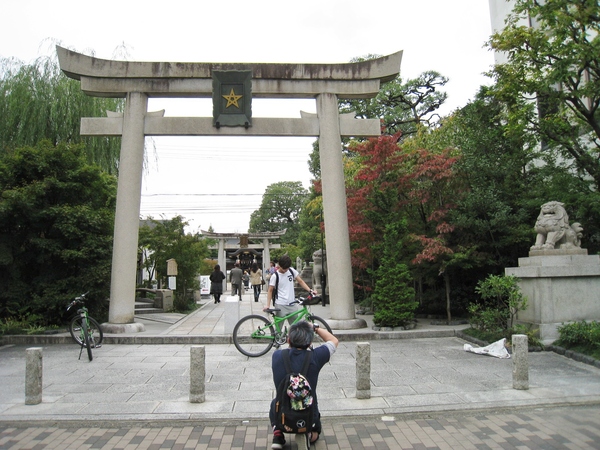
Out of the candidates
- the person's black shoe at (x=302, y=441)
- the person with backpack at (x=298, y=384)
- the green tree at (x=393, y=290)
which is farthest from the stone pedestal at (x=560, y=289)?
the person's black shoe at (x=302, y=441)

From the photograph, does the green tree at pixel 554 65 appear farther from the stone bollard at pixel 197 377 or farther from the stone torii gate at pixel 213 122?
the stone bollard at pixel 197 377

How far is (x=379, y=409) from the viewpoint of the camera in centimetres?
596

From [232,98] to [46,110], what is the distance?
8.82 metres

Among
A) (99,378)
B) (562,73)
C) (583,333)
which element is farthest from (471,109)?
(99,378)

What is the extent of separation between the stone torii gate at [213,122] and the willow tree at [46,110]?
5.50m

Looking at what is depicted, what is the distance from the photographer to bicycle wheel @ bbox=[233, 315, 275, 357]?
9.07 metres

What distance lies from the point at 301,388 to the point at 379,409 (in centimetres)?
217

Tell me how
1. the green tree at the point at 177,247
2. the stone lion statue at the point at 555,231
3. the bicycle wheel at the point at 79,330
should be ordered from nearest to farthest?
the bicycle wheel at the point at 79,330 → the stone lion statue at the point at 555,231 → the green tree at the point at 177,247

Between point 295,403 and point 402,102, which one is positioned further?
point 402,102

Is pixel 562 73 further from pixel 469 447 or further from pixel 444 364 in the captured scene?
pixel 469 447

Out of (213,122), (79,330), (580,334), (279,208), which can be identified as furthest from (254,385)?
(279,208)

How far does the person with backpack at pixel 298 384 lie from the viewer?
4230mm

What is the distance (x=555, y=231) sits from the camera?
1002 cm

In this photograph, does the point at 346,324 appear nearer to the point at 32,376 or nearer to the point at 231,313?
the point at 231,313
